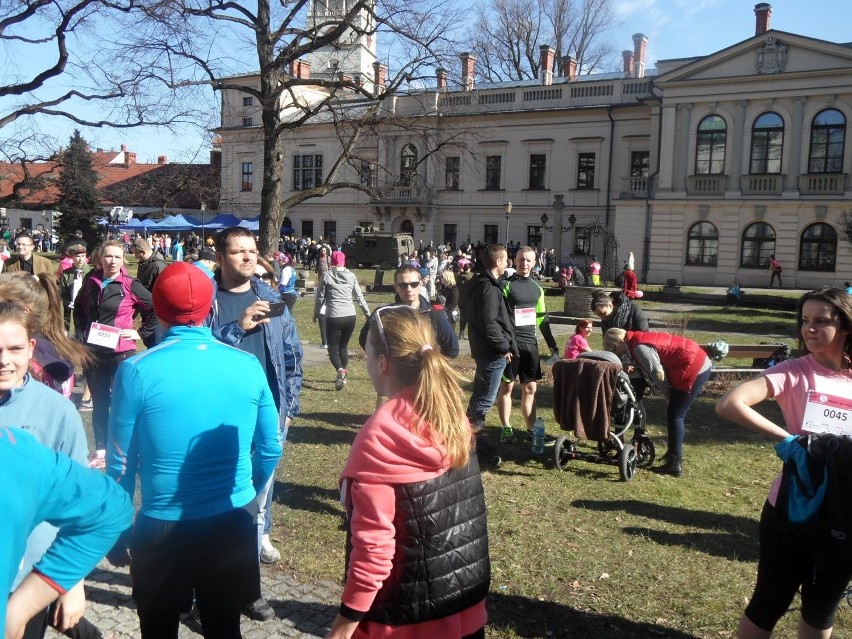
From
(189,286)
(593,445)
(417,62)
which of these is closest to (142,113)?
(417,62)

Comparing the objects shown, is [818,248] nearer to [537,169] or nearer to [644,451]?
[537,169]

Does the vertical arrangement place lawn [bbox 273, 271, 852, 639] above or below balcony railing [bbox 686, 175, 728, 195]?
below

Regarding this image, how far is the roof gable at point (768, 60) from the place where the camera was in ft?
114

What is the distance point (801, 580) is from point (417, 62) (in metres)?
16.2

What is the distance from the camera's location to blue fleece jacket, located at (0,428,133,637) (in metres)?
1.64

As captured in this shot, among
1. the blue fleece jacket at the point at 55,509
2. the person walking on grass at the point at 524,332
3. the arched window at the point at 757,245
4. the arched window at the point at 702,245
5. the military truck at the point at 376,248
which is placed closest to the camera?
the blue fleece jacket at the point at 55,509

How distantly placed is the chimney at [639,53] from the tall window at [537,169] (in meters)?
9.15

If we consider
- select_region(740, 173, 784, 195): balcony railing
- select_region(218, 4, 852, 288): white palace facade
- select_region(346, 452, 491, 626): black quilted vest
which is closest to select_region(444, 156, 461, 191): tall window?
select_region(218, 4, 852, 288): white palace facade

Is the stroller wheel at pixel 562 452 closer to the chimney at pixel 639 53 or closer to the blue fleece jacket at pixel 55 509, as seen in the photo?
the blue fleece jacket at pixel 55 509

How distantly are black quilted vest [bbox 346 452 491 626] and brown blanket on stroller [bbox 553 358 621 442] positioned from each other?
13.5ft

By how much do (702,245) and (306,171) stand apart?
2887 cm

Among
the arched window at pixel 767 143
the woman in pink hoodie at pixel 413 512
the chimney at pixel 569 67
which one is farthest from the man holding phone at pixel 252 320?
the chimney at pixel 569 67

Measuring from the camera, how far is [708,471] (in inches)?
274

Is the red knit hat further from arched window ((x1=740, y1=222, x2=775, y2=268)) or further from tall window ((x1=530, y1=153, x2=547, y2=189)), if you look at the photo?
tall window ((x1=530, y1=153, x2=547, y2=189))
